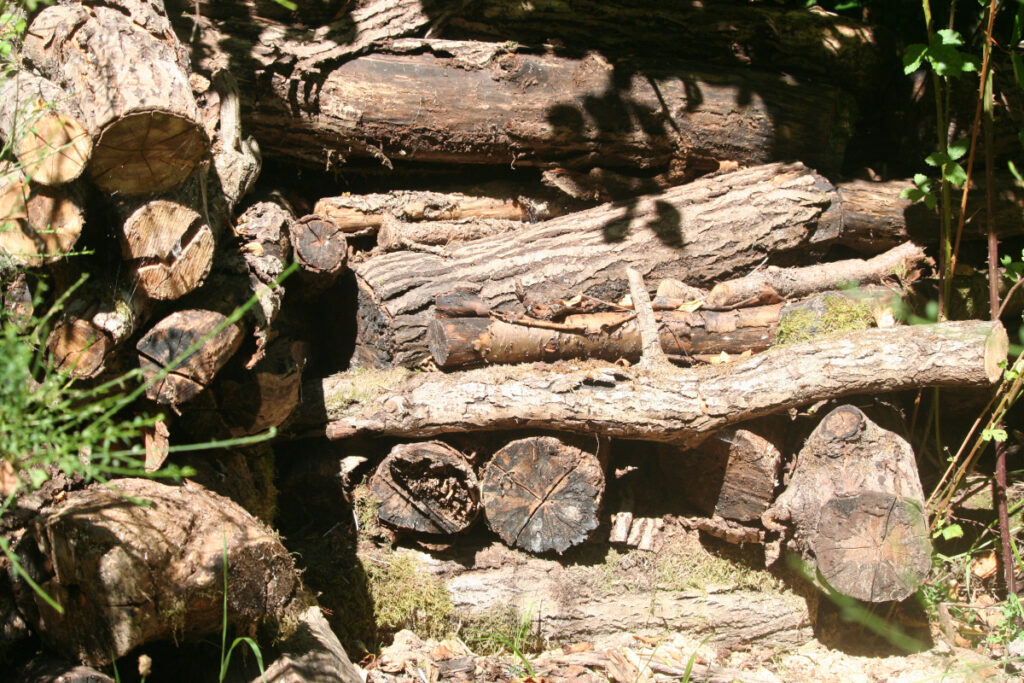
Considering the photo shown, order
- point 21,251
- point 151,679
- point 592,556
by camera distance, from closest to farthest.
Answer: point 21,251, point 151,679, point 592,556

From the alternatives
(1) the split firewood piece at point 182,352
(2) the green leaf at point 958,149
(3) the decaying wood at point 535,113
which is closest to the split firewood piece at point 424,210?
(3) the decaying wood at point 535,113

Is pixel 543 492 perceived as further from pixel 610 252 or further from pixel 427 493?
pixel 610 252

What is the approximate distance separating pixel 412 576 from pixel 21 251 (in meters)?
2.08

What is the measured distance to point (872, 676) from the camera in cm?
357

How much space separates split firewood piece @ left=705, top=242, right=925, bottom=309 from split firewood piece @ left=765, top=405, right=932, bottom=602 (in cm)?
76

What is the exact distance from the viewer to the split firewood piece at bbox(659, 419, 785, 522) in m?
3.72

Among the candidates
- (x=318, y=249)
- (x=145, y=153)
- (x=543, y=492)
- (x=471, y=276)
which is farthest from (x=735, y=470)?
(x=145, y=153)

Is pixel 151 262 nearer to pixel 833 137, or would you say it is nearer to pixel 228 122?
pixel 228 122

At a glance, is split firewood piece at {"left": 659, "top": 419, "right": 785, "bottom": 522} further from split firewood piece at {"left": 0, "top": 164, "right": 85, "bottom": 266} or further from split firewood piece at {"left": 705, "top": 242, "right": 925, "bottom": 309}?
split firewood piece at {"left": 0, "top": 164, "right": 85, "bottom": 266}

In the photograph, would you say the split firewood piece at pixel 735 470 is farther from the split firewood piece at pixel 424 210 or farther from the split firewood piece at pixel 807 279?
the split firewood piece at pixel 424 210

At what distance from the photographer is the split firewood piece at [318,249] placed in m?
3.84

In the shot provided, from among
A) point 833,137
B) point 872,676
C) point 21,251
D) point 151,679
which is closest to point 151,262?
point 21,251

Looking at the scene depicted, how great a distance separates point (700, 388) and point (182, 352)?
2152mm

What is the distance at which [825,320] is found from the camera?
4062 mm
